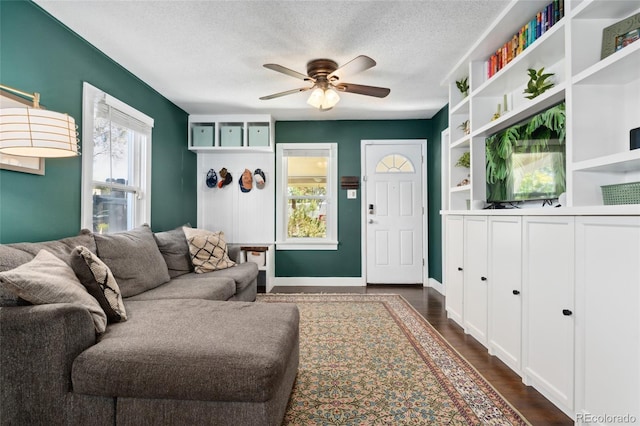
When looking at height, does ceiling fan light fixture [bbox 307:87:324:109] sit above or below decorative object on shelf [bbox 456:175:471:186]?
above

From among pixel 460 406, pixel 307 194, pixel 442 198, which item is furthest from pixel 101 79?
pixel 442 198

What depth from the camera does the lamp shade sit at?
1723 millimetres

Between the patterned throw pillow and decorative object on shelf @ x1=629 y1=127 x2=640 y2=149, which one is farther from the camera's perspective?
the patterned throw pillow

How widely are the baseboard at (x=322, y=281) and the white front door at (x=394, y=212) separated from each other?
0.19m

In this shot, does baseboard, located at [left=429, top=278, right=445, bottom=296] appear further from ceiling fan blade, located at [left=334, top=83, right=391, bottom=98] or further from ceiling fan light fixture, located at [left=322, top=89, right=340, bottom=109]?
ceiling fan light fixture, located at [left=322, top=89, right=340, bottom=109]

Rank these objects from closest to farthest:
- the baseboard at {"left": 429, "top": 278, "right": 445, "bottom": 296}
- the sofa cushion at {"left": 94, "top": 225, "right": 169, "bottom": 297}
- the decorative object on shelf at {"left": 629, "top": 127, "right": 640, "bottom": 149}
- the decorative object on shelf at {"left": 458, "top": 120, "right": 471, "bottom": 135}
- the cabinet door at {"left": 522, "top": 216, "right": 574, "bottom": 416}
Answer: the decorative object on shelf at {"left": 629, "top": 127, "right": 640, "bottom": 149} → the cabinet door at {"left": 522, "top": 216, "right": 574, "bottom": 416} → the sofa cushion at {"left": 94, "top": 225, "right": 169, "bottom": 297} → the decorative object on shelf at {"left": 458, "top": 120, "right": 471, "bottom": 135} → the baseboard at {"left": 429, "top": 278, "right": 445, "bottom": 296}

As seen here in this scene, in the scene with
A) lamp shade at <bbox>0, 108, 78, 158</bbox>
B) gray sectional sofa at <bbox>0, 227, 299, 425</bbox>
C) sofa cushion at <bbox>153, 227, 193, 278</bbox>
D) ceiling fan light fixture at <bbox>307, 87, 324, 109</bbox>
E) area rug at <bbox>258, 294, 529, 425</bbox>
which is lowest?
area rug at <bbox>258, 294, 529, 425</bbox>

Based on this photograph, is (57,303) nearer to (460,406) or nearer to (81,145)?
(81,145)

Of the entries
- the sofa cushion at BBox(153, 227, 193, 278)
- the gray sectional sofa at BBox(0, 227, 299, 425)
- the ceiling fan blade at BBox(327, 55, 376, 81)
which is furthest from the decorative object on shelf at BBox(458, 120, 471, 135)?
the sofa cushion at BBox(153, 227, 193, 278)

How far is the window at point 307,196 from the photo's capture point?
4820 millimetres

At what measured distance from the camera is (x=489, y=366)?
2.28 meters

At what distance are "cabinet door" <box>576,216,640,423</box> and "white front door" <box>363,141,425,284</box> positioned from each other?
317cm

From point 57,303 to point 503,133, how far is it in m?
3.01

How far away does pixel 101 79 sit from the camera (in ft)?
9.15
